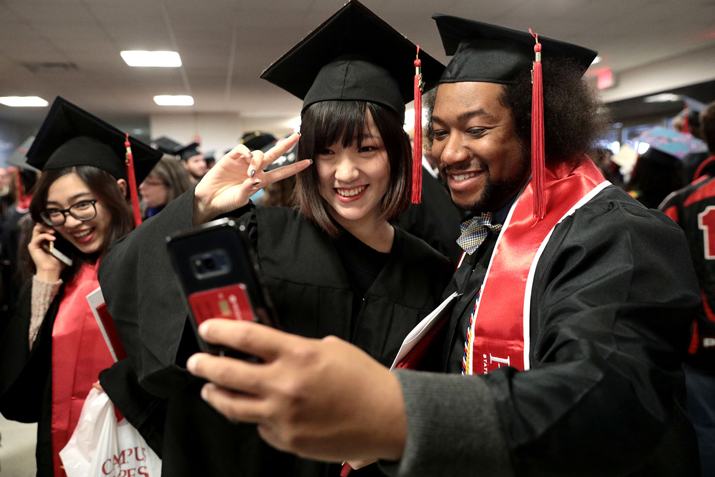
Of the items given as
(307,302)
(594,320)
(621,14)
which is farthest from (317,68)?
(621,14)

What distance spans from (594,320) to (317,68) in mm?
1214

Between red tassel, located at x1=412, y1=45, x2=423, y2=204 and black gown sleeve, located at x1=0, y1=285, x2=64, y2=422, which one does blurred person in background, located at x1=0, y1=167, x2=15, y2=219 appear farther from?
red tassel, located at x1=412, y1=45, x2=423, y2=204

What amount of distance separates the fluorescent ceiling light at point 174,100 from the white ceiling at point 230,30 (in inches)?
47.4

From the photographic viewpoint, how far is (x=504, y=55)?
1364 millimetres

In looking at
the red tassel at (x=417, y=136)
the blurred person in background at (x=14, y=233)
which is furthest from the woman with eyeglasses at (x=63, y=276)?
the blurred person in background at (x=14, y=233)

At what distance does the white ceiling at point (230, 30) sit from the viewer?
239 inches

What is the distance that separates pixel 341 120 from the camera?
4.90ft

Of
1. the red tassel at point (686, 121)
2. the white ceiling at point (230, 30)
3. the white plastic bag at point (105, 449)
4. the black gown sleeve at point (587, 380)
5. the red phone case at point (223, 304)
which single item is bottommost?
the white plastic bag at point (105, 449)

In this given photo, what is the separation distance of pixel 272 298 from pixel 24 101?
528 inches

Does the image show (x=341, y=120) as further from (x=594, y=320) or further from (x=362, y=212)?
(x=594, y=320)

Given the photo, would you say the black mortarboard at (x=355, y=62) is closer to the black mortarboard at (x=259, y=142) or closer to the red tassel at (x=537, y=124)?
the red tassel at (x=537, y=124)

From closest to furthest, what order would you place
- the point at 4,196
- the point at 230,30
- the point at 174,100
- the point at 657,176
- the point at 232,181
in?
the point at 232,181 → the point at 657,176 → the point at 230,30 → the point at 4,196 → the point at 174,100

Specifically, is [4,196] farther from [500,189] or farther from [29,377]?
[500,189]

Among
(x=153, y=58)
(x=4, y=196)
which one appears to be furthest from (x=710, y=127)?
(x=4, y=196)
